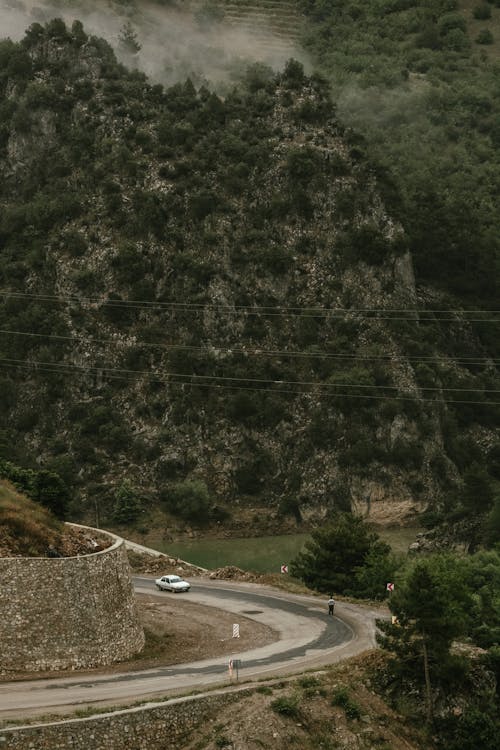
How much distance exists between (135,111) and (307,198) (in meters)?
22.4

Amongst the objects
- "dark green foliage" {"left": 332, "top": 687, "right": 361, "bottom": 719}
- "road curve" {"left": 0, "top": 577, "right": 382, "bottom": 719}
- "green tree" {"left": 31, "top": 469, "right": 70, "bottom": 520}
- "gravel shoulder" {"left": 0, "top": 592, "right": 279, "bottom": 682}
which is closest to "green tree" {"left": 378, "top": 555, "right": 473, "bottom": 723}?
"dark green foliage" {"left": 332, "top": 687, "right": 361, "bottom": 719}

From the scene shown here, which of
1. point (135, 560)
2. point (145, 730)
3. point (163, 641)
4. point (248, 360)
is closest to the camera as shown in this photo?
point (145, 730)

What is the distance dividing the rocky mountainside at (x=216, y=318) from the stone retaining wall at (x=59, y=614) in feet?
201

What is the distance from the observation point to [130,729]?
3903 cm

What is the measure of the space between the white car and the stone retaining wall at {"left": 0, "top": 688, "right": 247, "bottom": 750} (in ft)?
71.9

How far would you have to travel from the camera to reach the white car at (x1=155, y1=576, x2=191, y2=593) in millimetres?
64438

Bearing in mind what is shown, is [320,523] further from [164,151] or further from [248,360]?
[164,151]

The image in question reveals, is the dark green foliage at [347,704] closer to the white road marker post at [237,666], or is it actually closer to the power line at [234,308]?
the white road marker post at [237,666]

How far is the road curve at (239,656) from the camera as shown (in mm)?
39969

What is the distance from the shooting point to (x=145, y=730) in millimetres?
39438

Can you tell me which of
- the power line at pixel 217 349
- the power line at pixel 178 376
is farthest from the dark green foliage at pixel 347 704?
the power line at pixel 217 349

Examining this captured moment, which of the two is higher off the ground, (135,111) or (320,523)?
(135,111)

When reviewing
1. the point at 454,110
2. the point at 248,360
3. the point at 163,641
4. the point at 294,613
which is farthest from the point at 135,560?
the point at 454,110

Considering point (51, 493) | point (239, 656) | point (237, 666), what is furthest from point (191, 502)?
point (237, 666)
